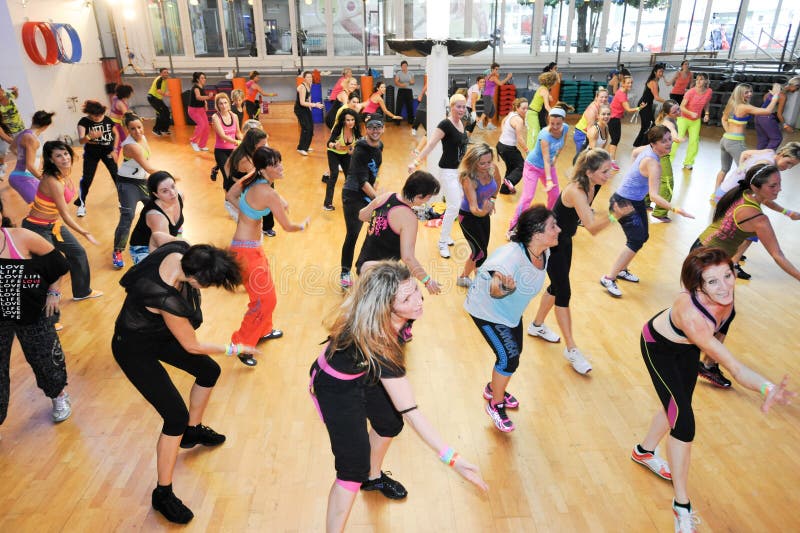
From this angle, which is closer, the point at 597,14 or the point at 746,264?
the point at 746,264

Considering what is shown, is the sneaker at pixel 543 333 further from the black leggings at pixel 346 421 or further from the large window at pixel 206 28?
the large window at pixel 206 28

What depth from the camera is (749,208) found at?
136 inches

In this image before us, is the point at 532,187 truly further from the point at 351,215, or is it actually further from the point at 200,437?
the point at 200,437

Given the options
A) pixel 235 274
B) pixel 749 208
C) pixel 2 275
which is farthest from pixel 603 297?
pixel 2 275

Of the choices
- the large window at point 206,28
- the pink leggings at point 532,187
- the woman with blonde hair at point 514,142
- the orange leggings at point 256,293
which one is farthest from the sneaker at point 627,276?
the large window at point 206,28

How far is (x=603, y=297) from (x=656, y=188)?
1.05 meters

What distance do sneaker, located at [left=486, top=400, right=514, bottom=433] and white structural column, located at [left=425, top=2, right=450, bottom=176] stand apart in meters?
3.93

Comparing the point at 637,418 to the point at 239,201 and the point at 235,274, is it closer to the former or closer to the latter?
the point at 235,274

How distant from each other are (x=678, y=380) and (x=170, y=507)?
8.10 ft

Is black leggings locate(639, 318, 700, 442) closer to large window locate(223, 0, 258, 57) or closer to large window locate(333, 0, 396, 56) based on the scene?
large window locate(333, 0, 396, 56)

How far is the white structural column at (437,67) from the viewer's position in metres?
5.83

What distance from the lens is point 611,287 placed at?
486cm

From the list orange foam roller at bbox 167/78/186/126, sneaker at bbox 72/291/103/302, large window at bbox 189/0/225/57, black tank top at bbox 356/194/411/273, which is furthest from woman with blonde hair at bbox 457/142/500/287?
large window at bbox 189/0/225/57

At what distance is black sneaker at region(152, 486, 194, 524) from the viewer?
99.9 inches
